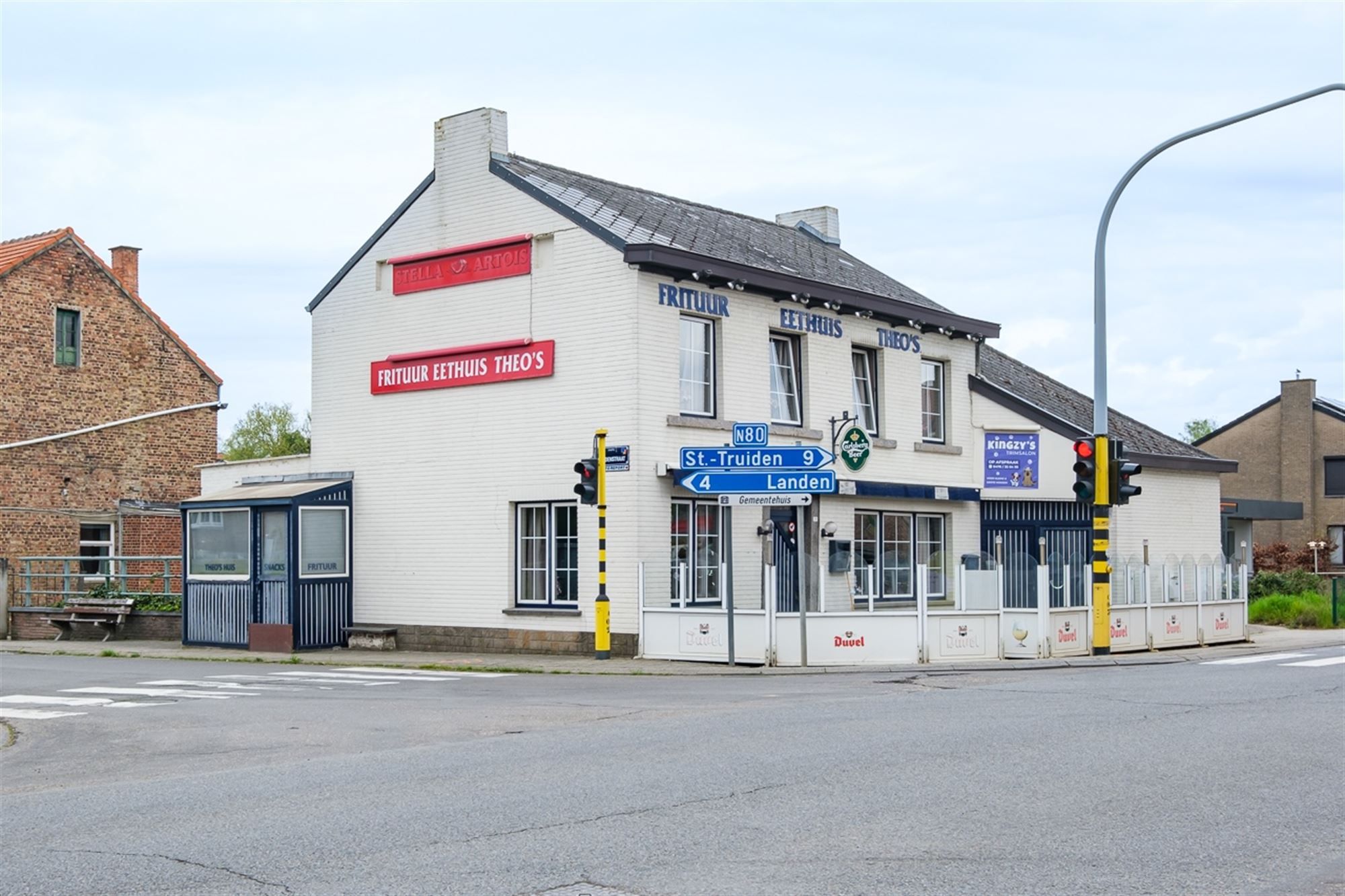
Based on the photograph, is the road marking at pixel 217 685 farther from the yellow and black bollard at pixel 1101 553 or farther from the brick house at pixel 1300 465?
the brick house at pixel 1300 465

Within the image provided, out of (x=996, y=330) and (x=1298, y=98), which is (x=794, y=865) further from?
(x=996, y=330)

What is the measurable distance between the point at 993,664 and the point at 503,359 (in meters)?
8.97

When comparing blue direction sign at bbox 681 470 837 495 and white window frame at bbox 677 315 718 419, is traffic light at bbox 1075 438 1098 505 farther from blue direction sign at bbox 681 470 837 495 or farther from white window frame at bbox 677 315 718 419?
white window frame at bbox 677 315 718 419

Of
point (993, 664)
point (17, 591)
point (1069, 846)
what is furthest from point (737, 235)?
A: point (1069, 846)

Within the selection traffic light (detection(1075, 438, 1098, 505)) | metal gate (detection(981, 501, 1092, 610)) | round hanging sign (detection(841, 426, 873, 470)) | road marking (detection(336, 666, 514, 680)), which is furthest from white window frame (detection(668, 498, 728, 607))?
metal gate (detection(981, 501, 1092, 610))

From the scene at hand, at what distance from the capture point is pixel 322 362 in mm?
26625

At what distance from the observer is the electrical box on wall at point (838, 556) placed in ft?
80.6

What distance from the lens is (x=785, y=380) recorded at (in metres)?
25.0

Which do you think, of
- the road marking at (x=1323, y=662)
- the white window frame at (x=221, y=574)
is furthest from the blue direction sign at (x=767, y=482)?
the white window frame at (x=221, y=574)

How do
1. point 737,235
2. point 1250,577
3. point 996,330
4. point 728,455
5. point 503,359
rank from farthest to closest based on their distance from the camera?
point 1250,577 < point 996,330 < point 737,235 < point 503,359 < point 728,455

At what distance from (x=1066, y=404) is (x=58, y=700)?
73.3 feet

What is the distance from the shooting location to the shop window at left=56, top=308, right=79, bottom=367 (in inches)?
1361

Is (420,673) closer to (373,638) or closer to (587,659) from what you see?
(587,659)

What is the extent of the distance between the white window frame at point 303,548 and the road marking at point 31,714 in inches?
332
